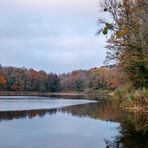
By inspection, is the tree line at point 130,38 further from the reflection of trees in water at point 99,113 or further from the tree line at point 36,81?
the tree line at point 36,81

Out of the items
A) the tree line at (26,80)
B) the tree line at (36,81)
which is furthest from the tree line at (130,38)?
the tree line at (26,80)

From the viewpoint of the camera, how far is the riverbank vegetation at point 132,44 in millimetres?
29094

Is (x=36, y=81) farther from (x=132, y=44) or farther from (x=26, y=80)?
(x=132, y=44)

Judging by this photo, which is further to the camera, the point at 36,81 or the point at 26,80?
the point at 36,81

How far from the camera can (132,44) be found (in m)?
32.2

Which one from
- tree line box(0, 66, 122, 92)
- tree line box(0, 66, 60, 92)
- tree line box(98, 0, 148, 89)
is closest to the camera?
tree line box(98, 0, 148, 89)

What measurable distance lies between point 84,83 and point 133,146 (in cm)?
14445

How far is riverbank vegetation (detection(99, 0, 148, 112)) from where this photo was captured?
95.5 ft

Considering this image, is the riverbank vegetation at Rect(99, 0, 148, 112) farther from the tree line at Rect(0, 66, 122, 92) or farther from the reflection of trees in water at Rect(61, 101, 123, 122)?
the tree line at Rect(0, 66, 122, 92)

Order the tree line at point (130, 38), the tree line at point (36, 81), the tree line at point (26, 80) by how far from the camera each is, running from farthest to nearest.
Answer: the tree line at point (26, 80), the tree line at point (36, 81), the tree line at point (130, 38)

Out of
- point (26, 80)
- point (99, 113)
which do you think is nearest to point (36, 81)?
point (26, 80)

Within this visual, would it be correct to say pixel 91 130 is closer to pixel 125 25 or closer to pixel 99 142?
pixel 99 142

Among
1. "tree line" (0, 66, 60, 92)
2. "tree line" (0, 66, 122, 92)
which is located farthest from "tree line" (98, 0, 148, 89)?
"tree line" (0, 66, 60, 92)

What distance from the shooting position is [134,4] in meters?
31.8
